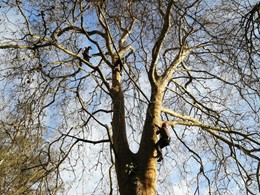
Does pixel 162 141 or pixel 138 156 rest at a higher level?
pixel 162 141

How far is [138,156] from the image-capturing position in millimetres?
5527

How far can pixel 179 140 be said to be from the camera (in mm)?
7418

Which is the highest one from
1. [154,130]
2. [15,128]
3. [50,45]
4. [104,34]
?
[104,34]

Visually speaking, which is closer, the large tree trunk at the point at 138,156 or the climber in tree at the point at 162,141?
the large tree trunk at the point at 138,156

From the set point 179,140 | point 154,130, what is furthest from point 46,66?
point 179,140

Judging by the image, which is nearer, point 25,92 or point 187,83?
point 25,92

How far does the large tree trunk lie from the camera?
5203 millimetres

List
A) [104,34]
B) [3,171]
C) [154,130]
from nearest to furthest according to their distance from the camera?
[154,130] → [104,34] → [3,171]

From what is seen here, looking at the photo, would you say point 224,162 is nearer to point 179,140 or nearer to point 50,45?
point 179,140

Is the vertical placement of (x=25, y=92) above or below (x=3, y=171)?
below

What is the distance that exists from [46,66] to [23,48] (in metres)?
0.52

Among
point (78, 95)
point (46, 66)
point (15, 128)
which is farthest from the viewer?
point (78, 95)

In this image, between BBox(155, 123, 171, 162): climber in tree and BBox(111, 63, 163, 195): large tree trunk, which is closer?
BBox(111, 63, 163, 195): large tree trunk

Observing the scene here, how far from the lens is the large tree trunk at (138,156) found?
5.20m
